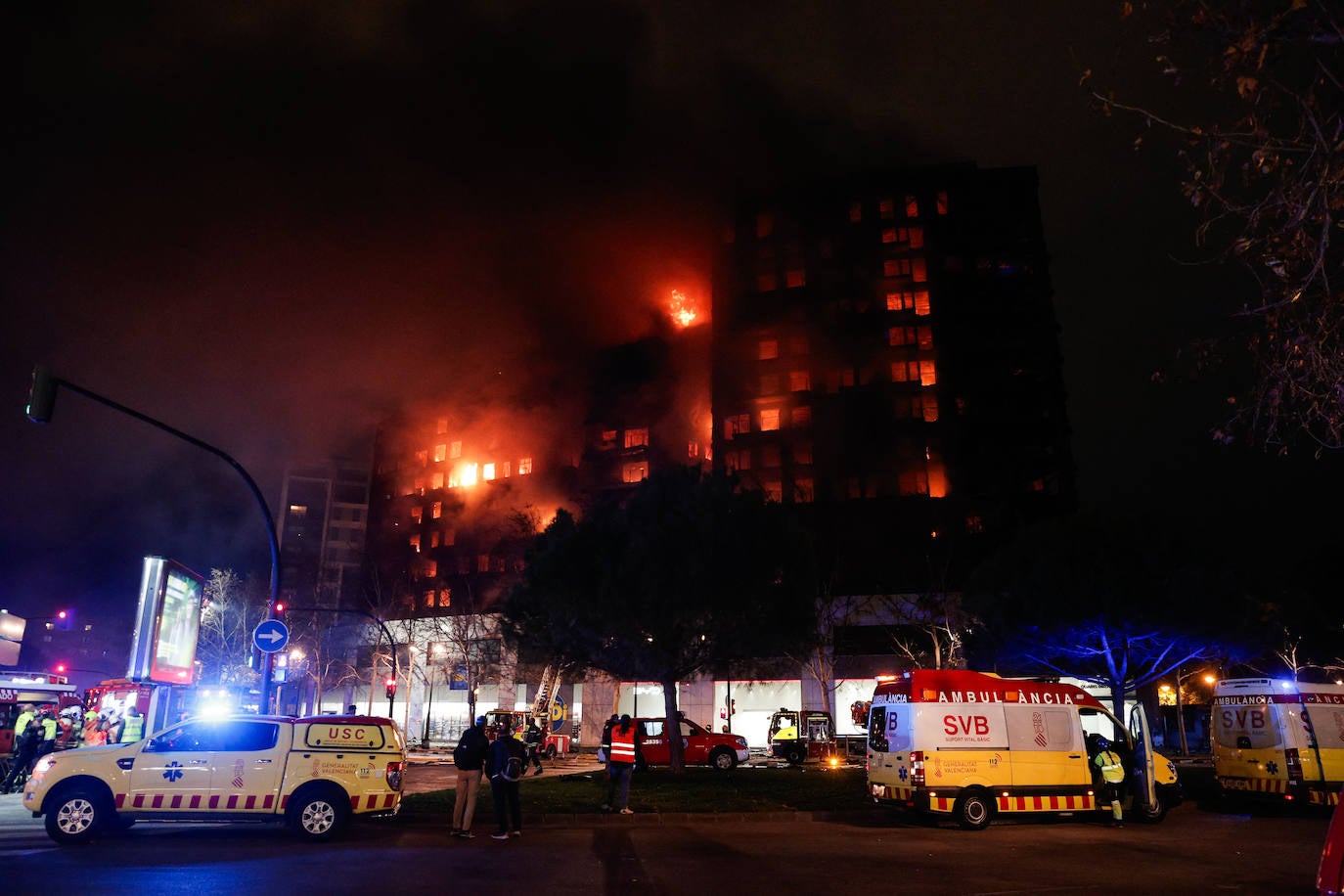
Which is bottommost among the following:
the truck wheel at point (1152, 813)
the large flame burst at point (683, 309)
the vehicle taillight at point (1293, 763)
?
the truck wheel at point (1152, 813)

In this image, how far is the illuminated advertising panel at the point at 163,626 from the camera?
1845 centimetres

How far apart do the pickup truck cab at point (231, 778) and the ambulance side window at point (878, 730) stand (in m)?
7.96

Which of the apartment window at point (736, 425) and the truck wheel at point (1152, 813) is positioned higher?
the apartment window at point (736, 425)

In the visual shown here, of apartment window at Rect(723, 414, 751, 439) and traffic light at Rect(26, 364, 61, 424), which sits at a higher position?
apartment window at Rect(723, 414, 751, 439)

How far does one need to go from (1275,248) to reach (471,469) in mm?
83561

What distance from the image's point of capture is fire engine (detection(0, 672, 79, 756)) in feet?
83.4

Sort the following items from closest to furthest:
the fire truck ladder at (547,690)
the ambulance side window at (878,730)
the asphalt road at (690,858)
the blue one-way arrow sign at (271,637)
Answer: the asphalt road at (690,858)
the ambulance side window at (878,730)
the blue one-way arrow sign at (271,637)
the fire truck ladder at (547,690)

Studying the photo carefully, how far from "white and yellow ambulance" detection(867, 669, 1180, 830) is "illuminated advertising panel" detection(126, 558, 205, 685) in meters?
15.1

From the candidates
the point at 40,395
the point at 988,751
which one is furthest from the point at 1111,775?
the point at 40,395

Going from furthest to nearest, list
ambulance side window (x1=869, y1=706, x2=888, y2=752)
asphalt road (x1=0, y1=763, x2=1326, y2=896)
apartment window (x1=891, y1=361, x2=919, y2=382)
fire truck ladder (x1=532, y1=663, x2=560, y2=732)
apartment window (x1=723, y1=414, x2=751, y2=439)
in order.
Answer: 1. apartment window (x1=723, y1=414, x2=751, y2=439)
2. apartment window (x1=891, y1=361, x2=919, y2=382)
3. fire truck ladder (x1=532, y1=663, x2=560, y2=732)
4. ambulance side window (x1=869, y1=706, x2=888, y2=752)
5. asphalt road (x1=0, y1=763, x2=1326, y2=896)

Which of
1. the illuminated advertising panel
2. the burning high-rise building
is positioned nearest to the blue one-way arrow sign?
the illuminated advertising panel

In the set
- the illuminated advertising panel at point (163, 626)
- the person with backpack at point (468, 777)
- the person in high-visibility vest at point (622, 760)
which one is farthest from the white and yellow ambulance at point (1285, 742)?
the illuminated advertising panel at point (163, 626)

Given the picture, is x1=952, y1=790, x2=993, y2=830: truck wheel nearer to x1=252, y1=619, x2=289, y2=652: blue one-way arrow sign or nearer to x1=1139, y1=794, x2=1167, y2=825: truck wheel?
x1=1139, y1=794, x2=1167, y2=825: truck wheel

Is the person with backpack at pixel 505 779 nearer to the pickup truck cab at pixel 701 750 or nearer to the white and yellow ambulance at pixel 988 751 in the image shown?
the white and yellow ambulance at pixel 988 751
